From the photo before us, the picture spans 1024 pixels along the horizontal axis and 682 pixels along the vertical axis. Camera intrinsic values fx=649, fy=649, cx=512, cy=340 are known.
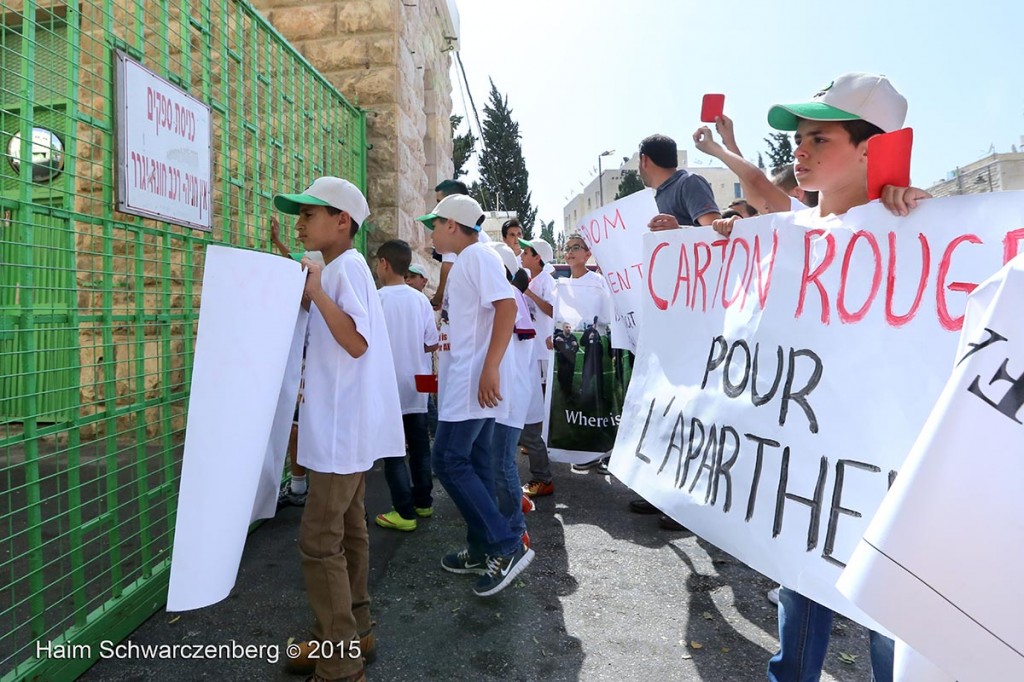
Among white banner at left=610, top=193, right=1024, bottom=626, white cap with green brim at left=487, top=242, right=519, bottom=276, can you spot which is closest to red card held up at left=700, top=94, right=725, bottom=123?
white banner at left=610, top=193, right=1024, bottom=626

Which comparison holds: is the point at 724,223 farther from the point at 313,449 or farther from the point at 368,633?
the point at 368,633

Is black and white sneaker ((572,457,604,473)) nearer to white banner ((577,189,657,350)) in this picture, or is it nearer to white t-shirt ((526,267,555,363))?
white t-shirt ((526,267,555,363))

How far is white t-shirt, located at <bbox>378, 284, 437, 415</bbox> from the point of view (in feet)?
13.2

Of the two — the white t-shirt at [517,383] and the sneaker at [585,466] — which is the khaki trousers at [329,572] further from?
the sneaker at [585,466]

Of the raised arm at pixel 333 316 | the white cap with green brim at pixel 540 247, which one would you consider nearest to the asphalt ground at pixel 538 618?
the raised arm at pixel 333 316

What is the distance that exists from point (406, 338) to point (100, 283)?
1656 mm

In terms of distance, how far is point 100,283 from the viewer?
3396mm

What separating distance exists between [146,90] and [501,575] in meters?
2.67

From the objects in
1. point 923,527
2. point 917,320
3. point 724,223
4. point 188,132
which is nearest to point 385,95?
point 188,132

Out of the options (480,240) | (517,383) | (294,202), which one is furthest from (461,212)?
(517,383)

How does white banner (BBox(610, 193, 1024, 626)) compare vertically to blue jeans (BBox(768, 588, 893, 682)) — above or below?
above

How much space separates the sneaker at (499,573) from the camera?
306 cm

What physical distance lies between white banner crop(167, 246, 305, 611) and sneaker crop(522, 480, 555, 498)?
118 inches

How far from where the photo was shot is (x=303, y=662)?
2.37 meters
